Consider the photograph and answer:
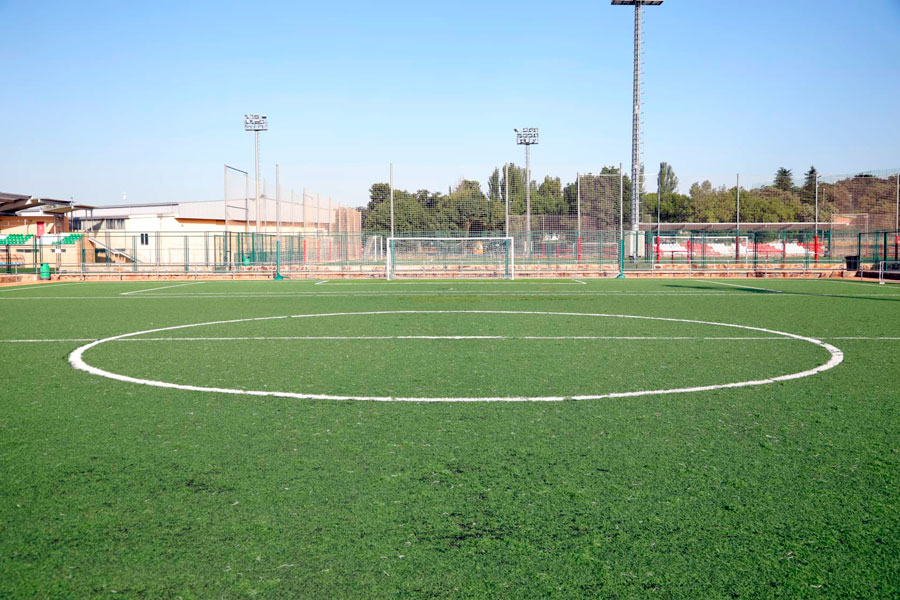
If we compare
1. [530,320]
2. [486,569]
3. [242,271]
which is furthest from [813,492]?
[242,271]

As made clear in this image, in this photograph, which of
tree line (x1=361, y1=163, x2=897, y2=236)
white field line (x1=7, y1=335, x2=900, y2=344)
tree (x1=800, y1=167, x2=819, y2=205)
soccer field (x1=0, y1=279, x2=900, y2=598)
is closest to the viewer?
soccer field (x1=0, y1=279, x2=900, y2=598)

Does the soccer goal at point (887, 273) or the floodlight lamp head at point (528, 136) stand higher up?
the floodlight lamp head at point (528, 136)

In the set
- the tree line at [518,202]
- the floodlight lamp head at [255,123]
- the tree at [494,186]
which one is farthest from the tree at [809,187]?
the floodlight lamp head at [255,123]

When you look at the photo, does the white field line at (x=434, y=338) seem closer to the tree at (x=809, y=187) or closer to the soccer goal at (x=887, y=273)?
the soccer goal at (x=887, y=273)

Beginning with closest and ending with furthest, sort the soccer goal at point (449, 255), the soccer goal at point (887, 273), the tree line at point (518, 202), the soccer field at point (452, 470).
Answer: the soccer field at point (452, 470)
the soccer goal at point (887, 273)
the soccer goal at point (449, 255)
the tree line at point (518, 202)

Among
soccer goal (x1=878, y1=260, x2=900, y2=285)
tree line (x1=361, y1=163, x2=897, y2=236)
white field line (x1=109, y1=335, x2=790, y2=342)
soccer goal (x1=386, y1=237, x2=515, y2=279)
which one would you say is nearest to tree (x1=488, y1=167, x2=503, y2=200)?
tree line (x1=361, y1=163, x2=897, y2=236)

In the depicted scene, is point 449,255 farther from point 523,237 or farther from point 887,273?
point 887,273

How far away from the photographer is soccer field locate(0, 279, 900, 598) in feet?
8.25

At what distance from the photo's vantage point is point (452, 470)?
362 centimetres

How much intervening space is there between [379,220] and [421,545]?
31.3 m

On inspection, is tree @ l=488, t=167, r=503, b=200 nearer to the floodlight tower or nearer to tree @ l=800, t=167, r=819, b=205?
the floodlight tower

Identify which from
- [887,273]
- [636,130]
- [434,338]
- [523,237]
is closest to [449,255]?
[523,237]

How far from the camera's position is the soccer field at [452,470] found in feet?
8.25

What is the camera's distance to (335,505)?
3.14m
